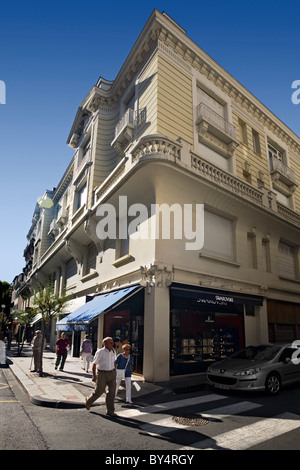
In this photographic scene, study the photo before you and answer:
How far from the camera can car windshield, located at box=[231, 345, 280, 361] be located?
9258 mm

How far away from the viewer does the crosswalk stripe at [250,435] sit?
15.0 ft

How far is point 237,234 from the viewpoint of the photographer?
14.7m

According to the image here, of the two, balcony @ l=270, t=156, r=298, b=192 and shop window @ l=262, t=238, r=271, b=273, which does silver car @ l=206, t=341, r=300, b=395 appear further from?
balcony @ l=270, t=156, r=298, b=192

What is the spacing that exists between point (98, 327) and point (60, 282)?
11.2m

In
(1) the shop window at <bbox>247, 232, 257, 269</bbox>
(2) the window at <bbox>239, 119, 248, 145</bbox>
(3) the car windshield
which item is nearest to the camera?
(3) the car windshield

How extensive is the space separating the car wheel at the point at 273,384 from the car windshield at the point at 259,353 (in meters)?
0.58

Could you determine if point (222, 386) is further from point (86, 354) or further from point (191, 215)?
point (86, 354)

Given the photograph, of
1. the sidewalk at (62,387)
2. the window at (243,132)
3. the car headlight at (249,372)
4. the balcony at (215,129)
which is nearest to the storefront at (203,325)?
the sidewalk at (62,387)

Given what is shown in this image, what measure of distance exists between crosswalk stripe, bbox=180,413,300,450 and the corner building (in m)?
5.08

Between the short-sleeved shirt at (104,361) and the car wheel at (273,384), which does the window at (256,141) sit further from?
the short-sleeved shirt at (104,361)

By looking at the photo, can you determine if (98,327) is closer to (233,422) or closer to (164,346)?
(164,346)

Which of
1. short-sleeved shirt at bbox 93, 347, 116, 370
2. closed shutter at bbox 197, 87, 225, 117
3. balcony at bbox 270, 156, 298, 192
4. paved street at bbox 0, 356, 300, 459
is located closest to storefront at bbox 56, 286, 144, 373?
paved street at bbox 0, 356, 300, 459
